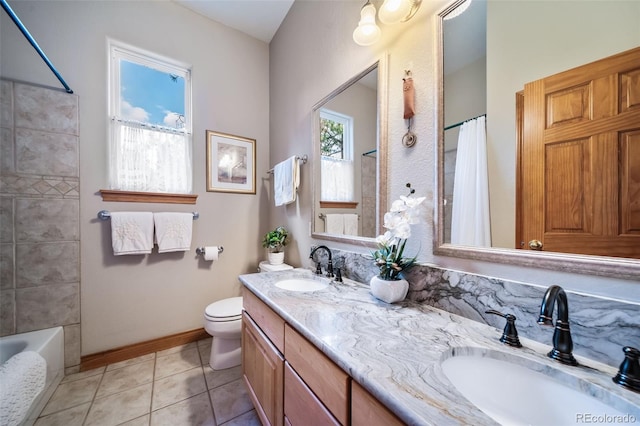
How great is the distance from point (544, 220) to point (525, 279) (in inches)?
7.6

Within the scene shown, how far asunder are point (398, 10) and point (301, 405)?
1652 mm

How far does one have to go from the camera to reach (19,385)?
1069 millimetres

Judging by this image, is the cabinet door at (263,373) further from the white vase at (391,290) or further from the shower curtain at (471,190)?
the shower curtain at (471,190)

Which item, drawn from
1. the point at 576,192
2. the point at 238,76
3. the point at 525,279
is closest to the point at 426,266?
the point at 525,279

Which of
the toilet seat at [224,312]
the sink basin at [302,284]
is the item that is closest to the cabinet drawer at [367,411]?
the sink basin at [302,284]

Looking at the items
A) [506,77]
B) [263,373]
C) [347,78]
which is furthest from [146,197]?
[506,77]

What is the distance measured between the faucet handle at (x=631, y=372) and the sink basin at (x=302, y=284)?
1.03 metres

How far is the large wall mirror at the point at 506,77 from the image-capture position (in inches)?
24.1

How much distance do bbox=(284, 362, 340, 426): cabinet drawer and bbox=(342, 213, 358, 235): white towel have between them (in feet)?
2.63

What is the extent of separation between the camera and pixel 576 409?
0.50 metres

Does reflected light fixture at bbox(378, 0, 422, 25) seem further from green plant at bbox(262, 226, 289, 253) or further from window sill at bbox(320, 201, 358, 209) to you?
green plant at bbox(262, 226, 289, 253)

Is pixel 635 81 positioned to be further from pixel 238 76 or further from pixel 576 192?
pixel 238 76

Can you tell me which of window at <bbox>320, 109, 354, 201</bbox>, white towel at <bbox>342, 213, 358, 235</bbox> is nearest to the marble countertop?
white towel at <bbox>342, 213, 358, 235</bbox>

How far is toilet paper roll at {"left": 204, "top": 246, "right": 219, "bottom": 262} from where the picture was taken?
206 cm
